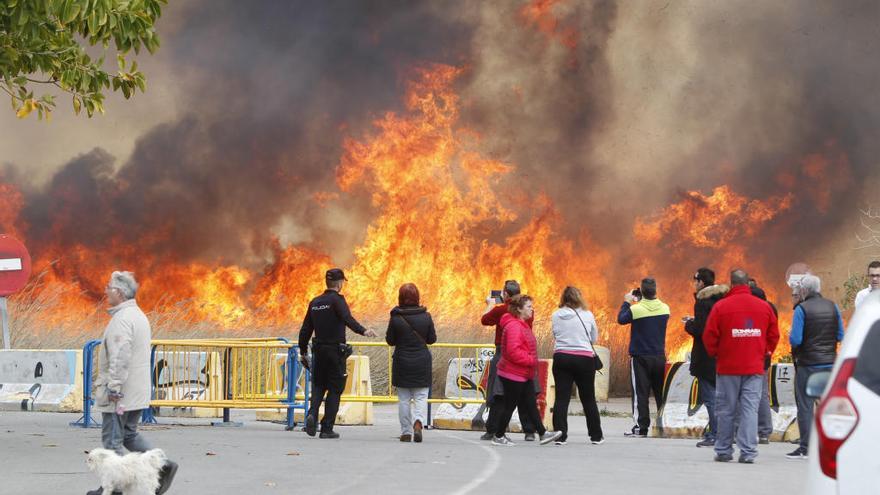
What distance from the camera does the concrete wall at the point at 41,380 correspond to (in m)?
20.6

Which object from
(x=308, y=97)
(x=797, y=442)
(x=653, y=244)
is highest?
(x=308, y=97)

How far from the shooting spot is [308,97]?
34.8 metres

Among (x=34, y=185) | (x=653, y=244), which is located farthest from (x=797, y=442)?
(x=34, y=185)

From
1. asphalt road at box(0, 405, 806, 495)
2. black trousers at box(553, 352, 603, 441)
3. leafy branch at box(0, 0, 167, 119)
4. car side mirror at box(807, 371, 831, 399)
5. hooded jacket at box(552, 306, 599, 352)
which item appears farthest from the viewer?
hooded jacket at box(552, 306, 599, 352)

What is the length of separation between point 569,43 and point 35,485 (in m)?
25.3

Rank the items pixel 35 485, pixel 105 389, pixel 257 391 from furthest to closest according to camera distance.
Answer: pixel 257 391, pixel 35 485, pixel 105 389

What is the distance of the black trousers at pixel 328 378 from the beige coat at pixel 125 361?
19.6 ft

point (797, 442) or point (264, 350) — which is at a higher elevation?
point (264, 350)

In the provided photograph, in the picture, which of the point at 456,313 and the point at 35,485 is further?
the point at 456,313

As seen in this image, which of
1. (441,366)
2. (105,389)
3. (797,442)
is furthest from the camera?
(441,366)

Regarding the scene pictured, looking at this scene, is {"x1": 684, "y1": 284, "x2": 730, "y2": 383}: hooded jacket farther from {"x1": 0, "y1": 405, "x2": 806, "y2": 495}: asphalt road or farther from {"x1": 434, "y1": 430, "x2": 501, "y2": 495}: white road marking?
{"x1": 434, "y1": 430, "x2": 501, "y2": 495}: white road marking

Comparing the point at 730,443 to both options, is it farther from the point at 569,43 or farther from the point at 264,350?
the point at 569,43

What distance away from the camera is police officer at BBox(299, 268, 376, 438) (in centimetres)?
1599

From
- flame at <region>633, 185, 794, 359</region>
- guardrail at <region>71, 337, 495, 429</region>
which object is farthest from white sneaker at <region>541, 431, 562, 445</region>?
flame at <region>633, 185, 794, 359</region>
